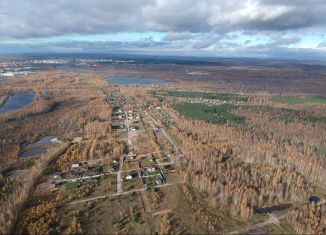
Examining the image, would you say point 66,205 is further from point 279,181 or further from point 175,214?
point 279,181

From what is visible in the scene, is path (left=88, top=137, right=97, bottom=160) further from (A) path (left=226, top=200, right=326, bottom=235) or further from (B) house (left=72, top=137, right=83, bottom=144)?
(A) path (left=226, top=200, right=326, bottom=235)

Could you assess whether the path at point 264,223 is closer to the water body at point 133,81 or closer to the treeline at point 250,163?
the treeline at point 250,163

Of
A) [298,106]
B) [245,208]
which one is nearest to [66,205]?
[245,208]

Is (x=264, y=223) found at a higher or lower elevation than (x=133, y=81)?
lower

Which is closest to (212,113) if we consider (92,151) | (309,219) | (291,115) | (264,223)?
(291,115)

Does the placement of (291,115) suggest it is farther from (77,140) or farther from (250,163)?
(77,140)
